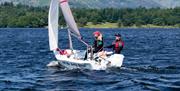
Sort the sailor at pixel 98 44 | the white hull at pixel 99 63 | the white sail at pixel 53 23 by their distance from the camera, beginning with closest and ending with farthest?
the white hull at pixel 99 63 < the sailor at pixel 98 44 < the white sail at pixel 53 23

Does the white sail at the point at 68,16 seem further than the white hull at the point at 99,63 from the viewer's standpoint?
Yes

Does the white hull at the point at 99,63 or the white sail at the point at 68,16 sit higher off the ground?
the white sail at the point at 68,16

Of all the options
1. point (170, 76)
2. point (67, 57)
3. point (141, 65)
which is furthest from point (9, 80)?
point (141, 65)

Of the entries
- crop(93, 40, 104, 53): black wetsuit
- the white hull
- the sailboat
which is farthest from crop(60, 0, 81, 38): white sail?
the white hull

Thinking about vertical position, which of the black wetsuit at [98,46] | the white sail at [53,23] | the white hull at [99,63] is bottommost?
the white hull at [99,63]

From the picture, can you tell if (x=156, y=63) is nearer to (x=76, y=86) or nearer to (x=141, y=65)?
(x=141, y=65)

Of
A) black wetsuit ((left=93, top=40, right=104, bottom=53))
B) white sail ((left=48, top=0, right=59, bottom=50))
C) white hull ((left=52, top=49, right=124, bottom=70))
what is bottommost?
white hull ((left=52, top=49, right=124, bottom=70))

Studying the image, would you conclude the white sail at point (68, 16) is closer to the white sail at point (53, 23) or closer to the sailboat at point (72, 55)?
the sailboat at point (72, 55)

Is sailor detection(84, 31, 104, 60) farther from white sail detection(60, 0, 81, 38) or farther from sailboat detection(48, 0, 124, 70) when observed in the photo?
white sail detection(60, 0, 81, 38)

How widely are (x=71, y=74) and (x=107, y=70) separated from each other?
3315 mm

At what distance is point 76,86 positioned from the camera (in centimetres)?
3506

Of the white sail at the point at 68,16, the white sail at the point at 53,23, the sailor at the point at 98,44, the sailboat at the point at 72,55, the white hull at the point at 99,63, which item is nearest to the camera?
the white hull at the point at 99,63

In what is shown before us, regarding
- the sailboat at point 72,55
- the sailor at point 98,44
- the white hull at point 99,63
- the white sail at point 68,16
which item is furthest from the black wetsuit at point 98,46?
the white sail at point 68,16

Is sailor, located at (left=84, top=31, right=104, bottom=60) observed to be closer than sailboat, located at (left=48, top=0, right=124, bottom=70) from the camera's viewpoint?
No
